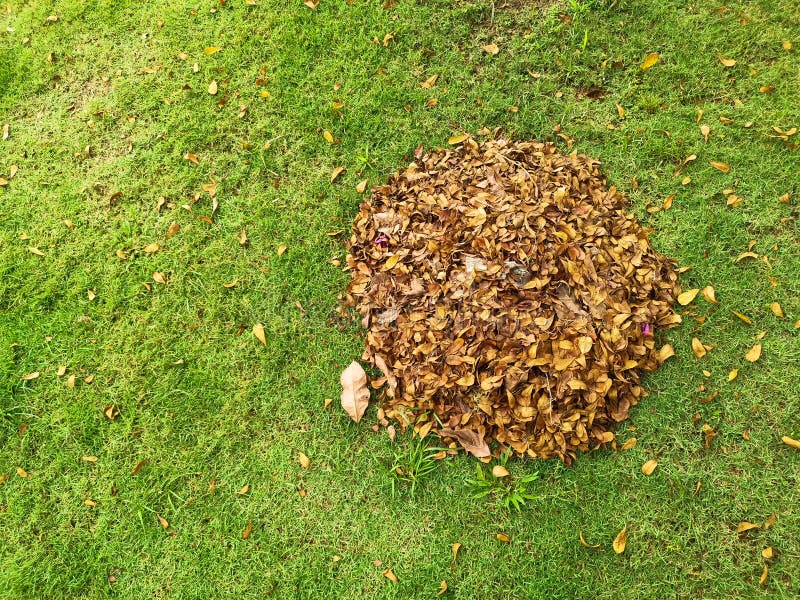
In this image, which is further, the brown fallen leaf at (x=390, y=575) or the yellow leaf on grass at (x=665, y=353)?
the yellow leaf on grass at (x=665, y=353)

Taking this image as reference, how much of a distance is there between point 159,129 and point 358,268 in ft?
6.53

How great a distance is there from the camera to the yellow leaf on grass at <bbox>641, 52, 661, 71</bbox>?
3479 millimetres

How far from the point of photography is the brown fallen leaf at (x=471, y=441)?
2789 millimetres

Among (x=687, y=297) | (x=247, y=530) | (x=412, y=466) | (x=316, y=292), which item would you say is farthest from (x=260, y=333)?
(x=687, y=297)

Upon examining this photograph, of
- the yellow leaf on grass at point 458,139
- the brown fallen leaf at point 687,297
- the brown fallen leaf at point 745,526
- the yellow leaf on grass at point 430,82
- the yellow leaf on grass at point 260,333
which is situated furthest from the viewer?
the yellow leaf on grass at point 430,82


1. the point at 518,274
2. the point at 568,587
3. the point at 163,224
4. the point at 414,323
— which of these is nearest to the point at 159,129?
the point at 163,224

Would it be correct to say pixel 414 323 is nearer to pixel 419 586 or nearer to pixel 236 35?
pixel 419 586

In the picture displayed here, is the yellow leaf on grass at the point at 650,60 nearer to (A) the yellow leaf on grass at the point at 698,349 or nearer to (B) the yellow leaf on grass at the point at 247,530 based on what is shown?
(A) the yellow leaf on grass at the point at 698,349

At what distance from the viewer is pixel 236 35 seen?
13.1ft

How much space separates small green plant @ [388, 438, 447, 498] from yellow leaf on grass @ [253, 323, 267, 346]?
3.56 ft

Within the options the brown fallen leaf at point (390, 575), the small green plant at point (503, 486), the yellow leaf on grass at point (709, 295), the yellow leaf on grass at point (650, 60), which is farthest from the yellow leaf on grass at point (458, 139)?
the brown fallen leaf at point (390, 575)

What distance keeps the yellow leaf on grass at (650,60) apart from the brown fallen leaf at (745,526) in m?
2.86

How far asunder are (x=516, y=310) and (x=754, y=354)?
1.38 meters

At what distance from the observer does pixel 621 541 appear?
2635mm
